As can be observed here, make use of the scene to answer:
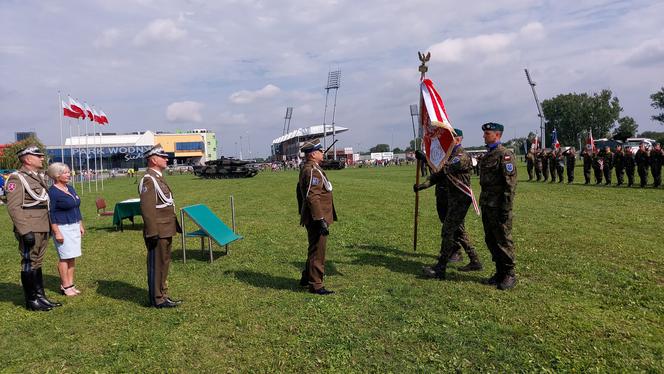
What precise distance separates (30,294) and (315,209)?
3.61m

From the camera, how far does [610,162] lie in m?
19.8

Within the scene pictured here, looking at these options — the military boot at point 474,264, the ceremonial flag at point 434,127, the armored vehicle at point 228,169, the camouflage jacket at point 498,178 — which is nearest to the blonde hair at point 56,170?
the ceremonial flag at point 434,127

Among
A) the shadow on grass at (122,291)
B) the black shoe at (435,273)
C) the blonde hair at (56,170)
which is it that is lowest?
the shadow on grass at (122,291)

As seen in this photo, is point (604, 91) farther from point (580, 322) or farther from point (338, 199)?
point (580, 322)

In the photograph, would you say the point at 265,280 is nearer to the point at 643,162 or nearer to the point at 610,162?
the point at 643,162

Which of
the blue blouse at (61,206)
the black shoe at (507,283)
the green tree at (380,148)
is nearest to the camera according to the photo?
the black shoe at (507,283)

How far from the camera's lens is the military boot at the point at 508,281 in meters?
5.55

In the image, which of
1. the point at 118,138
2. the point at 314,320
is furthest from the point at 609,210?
the point at 118,138

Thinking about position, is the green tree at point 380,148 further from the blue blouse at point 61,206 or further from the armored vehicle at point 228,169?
the blue blouse at point 61,206

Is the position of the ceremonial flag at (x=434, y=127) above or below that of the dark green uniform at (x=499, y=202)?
above

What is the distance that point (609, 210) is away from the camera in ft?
38.9

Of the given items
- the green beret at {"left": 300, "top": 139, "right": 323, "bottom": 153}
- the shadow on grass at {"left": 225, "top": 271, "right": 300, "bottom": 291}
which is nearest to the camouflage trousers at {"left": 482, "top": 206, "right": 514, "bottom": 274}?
the green beret at {"left": 300, "top": 139, "right": 323, "bottom": 153}

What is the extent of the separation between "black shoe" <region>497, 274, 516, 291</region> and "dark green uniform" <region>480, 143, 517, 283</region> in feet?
0.10

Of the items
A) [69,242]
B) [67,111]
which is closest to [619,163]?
[69,242]
